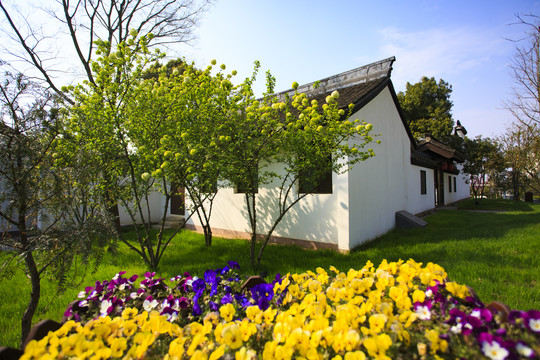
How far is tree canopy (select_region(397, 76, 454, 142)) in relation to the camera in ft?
76.7

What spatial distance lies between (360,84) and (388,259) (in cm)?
546

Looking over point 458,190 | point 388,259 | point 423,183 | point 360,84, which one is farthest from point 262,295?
point 458,190

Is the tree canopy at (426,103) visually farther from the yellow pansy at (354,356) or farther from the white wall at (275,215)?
the yellow pansy at (354,356)

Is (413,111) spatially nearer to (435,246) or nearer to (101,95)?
(435,246)

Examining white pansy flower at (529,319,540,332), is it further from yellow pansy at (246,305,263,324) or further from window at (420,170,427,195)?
window at (420,170,427,195)

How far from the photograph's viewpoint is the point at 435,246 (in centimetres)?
604

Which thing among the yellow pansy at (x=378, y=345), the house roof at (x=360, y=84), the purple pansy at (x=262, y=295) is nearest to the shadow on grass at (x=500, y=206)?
the house roof at (x=360, y=84)

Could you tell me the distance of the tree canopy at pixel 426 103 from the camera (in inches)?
921

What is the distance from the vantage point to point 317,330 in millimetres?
1249

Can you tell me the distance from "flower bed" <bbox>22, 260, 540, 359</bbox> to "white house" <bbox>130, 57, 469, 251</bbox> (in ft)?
14.5

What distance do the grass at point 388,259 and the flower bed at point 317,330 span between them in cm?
135

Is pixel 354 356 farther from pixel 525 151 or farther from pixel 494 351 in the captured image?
pixel 525 151

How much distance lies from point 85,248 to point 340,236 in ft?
16.4

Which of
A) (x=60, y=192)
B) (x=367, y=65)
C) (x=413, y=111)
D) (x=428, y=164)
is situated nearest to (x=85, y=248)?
(x=60, y=192)
